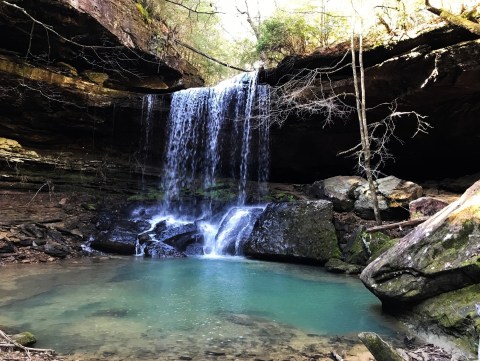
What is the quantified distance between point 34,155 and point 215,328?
10651mm

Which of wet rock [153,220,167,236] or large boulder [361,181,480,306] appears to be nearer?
large boulder [361,181,480,306]

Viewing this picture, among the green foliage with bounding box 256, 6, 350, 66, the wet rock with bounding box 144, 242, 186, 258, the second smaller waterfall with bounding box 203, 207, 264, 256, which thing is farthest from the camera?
the green foliage with bounding box 256, 6, 350, 66

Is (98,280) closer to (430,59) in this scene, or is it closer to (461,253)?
(461,253)

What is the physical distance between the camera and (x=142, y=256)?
956cm

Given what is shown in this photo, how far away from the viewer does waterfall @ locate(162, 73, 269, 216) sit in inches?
496

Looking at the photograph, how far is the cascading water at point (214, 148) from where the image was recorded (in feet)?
40.7

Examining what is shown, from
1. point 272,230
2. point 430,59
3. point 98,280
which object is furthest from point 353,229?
point 98,280

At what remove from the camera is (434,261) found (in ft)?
13.5

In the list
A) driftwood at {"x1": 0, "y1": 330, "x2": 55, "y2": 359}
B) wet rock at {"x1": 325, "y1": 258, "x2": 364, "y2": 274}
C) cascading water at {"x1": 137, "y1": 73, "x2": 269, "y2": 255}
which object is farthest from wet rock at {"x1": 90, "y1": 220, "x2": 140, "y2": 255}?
driftwood at {"x1": 0, "y1": 330, "x2": 55, "y2": 359}

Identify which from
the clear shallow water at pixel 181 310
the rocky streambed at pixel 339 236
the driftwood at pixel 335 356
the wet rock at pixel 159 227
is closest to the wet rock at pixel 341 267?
the rocky streambed at pixel 339 236

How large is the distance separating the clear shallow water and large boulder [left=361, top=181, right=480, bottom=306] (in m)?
0.51

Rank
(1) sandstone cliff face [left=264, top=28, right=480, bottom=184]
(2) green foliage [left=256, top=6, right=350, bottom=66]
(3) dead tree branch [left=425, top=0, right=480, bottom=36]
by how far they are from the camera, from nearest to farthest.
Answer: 1. (3) dead tree branch [left=425, top=0, right=480, bottom=36]
2. (1) sandstone cliff face [left=264, top=28, right=480, bottom=184]
3. (2) green foliage [left=256, top=6, right=350, bottom=66]

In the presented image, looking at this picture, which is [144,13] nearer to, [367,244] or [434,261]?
[367,244]

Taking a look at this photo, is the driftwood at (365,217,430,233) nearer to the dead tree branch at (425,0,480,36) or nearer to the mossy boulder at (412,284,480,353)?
the mossy boulder at (412,284,480,353)
